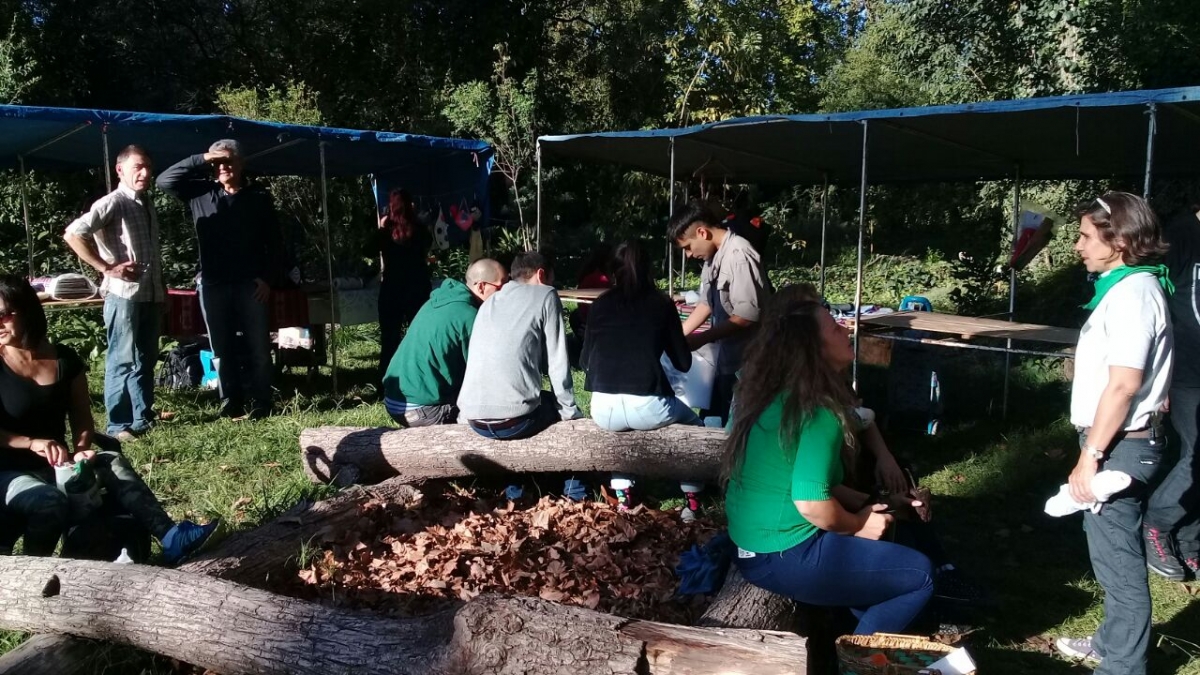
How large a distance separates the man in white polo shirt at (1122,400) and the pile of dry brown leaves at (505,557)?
149cm

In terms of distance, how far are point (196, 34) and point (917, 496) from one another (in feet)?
55.9

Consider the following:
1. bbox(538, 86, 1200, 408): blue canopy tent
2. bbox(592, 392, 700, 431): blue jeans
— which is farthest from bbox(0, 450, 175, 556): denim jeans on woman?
bbox(538, 86, 1200, 408): blue canopy tent

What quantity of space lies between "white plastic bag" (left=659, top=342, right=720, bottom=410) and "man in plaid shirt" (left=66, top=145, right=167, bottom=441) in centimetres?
342

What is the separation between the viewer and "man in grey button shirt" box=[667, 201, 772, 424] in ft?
17.9

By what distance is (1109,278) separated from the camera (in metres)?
3.15

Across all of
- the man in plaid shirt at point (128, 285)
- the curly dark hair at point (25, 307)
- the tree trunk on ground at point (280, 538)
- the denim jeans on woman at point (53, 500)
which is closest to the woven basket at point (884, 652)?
the tree trunk on ground at point (280, 538)

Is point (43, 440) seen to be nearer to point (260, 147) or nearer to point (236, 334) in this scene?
point (236, 334)

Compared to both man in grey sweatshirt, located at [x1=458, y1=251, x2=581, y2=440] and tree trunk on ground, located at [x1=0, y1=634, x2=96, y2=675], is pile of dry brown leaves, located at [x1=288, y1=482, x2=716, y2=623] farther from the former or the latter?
tree trunk on ground, located at [x1=0, y1=634, x2=96, y2=675]

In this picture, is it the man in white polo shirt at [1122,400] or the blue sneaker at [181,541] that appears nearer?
the man in white polo shirt at [1122,400]

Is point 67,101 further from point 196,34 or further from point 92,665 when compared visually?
point 92,665

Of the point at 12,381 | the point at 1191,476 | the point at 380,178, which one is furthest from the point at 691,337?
the point at 380,178

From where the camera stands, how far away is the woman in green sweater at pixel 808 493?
303cm

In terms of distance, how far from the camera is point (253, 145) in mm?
8242

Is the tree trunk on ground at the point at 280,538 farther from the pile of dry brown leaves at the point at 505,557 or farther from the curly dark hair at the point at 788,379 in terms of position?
the curly dark hair at the point at 788,379
